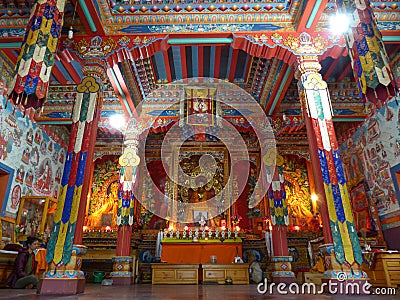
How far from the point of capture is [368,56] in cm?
429

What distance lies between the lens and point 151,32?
662cm

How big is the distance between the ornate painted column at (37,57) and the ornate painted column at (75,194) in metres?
1.52

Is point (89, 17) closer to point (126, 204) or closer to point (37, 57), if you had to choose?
point (37, 57)

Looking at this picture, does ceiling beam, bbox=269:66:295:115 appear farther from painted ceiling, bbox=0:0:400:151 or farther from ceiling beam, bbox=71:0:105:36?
ceiling beam, bbox=71:0:105:36

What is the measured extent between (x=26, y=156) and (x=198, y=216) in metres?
6.28

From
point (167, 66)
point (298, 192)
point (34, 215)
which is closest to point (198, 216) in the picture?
point (298, 192)

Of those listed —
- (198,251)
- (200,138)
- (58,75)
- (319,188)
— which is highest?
(58,75)

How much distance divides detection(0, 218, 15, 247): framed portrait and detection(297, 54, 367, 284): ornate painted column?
795cm

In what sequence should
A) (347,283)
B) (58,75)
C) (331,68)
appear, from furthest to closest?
1. (58,75)
2. (331,68)
3. (347,283)

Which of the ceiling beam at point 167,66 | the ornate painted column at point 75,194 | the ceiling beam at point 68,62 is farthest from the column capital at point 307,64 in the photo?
the ceiling beam at point 68,62

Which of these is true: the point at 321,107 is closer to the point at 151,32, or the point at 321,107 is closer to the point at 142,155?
the point at 151,32

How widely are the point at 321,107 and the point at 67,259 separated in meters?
5.44

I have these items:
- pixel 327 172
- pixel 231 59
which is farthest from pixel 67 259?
pixel 231 59
